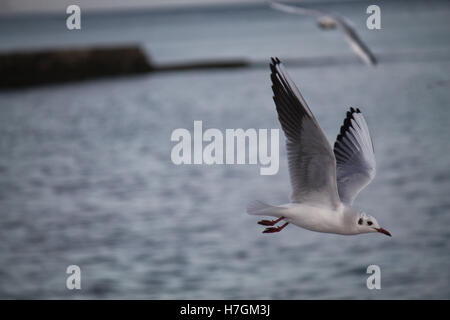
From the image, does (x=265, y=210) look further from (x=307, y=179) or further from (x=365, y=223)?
(x=365, y=223)

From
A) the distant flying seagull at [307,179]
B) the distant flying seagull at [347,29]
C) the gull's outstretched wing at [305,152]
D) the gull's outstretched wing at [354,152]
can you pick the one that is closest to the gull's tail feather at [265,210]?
the distant flying seagull at [307,179]

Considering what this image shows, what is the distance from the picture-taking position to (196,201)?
326 inches

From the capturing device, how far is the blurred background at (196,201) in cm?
606

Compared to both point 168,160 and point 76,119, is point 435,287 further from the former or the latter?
point 76,119

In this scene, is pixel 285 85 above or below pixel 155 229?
below

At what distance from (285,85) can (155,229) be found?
5.70 m

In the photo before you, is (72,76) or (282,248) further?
(72,76)

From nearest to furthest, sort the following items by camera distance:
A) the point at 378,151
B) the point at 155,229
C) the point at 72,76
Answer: the point at 155,229 → the point at 378,151 → the point at 72,76

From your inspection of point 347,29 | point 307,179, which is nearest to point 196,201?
point 347,29

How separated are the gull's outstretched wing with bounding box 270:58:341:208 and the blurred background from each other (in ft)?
3.73

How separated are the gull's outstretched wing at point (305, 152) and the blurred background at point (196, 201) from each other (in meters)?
1.14

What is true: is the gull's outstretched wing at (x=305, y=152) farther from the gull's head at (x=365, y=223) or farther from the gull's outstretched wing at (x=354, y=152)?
the gull's outstretched wing at (x=354, y=152)

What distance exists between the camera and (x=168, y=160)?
10664mm
